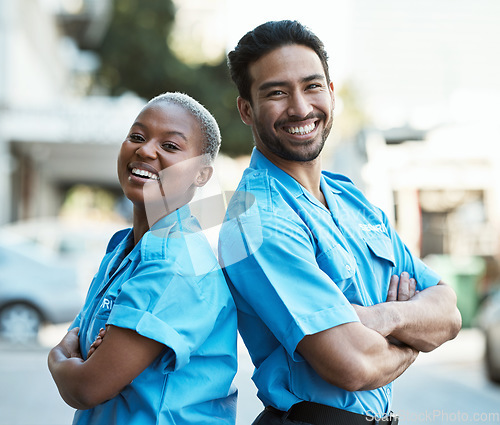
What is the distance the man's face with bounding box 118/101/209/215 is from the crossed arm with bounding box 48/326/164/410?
1.53 ft

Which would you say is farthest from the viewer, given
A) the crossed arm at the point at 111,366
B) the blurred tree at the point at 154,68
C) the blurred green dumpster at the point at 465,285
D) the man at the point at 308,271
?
the blurred tree at the point at 154,68

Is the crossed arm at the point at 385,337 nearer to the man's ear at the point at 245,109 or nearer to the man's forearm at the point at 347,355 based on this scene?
the man's forearm at the point at 347,355

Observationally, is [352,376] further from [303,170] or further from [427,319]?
[303,170]

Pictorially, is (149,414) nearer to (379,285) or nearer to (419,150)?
(379,285)

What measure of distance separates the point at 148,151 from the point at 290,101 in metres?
0.48

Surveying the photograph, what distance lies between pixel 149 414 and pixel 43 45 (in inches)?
850

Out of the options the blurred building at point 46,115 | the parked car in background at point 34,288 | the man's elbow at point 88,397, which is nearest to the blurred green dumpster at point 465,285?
the parked car in background at point 34,288

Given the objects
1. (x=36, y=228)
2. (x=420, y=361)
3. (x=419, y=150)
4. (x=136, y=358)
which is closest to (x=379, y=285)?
(x=136, y=358)

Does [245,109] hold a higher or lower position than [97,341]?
higher

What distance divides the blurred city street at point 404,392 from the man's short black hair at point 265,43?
3951 mm

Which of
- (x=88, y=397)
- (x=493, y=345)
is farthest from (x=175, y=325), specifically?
(x=493, y=345)

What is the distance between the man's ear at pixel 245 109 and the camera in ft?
7.60

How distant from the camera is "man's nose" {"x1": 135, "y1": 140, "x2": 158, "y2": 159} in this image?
6.79 feet

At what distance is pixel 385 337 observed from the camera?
2.01 meters
